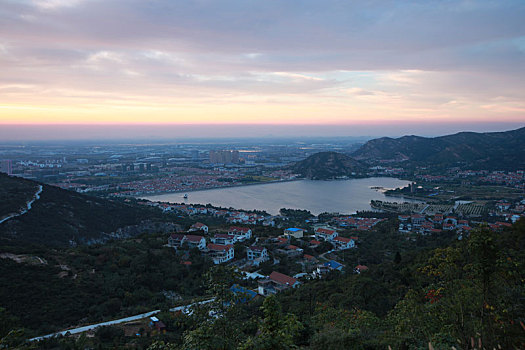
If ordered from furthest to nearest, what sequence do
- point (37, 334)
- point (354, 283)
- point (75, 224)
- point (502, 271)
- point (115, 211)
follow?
point (115, 211) → point (75, 224) → point (354, 283) → point (37, 334) → point (502, 271)

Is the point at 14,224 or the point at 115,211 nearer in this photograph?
the point at 14,224

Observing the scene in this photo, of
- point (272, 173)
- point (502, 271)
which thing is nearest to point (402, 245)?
point (502, 271)

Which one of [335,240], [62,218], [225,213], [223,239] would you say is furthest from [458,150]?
[62,218]

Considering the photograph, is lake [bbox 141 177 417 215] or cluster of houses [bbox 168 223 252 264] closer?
cluster of houses [bbox 168 223 252 264]

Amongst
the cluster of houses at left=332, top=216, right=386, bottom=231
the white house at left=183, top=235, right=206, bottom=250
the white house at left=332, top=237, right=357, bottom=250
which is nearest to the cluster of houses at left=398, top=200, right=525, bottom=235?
the cluster of houses at left=332, top=216, right=386, bottom=231

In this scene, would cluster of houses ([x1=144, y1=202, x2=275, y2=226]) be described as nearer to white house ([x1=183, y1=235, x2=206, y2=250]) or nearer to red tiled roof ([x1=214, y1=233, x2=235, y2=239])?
red tiled roof ([x1=214, y1=233, x2=235, y2=239])

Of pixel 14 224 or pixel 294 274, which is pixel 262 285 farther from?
pixel 14 224

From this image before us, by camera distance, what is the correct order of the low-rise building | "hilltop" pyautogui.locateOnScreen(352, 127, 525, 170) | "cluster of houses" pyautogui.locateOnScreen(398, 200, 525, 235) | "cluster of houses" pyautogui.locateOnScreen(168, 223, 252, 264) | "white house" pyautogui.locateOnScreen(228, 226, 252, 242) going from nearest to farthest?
the low-rise building < "cluster of houses" pyautogui.locateOnScreen(168, 223, 252, 264) < "white house" pyautogui.locateOnScreen(228, 226, 252, 242) < "cluster of houses" pyautogui.locateOnScreen(398, 200, 525, 235) < "hilltop" pyautogui.locateOnScreen(352, 127, 525, 170)
